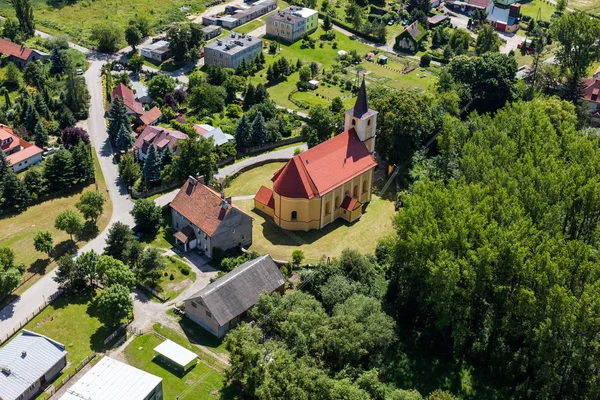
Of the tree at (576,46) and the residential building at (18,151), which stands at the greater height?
the tree at (576,46)

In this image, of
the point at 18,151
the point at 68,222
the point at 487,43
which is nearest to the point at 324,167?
the point at 68,222

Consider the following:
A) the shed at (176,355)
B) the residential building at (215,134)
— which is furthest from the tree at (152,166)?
the shed at (176,355)

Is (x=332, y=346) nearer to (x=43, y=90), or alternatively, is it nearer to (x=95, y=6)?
(x=43, y=90)

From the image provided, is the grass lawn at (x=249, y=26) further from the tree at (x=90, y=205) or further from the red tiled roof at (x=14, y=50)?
the tree at (x=90, y=205)

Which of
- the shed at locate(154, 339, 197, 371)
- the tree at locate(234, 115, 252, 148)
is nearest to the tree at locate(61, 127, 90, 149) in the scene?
the tree at locate(234, 115, 252, 148)

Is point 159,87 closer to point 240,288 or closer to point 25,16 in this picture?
point 25,16

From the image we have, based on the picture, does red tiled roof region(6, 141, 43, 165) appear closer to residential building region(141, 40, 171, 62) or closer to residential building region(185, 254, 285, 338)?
residential building region(141, 40, 171, 62)
